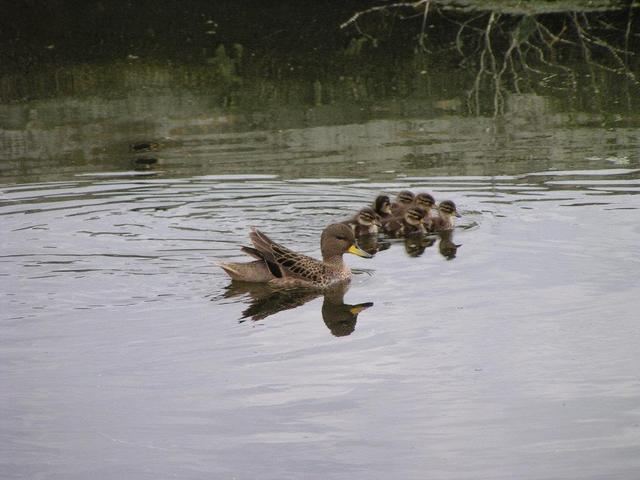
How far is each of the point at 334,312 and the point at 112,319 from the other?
1391 millimetres

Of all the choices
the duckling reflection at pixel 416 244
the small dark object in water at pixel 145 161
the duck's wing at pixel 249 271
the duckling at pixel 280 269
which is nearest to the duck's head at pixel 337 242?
the duckling at pixel 280 269

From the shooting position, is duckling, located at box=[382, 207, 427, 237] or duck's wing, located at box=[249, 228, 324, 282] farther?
duckling, located at box=[382, 207, 427, 237]

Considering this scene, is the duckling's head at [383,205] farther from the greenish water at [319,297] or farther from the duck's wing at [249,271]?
the duck's wing at [249,271]

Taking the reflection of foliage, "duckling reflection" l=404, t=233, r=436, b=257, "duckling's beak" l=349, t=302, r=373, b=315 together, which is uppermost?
the reflection of foliage

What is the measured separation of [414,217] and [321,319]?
7.76 feet

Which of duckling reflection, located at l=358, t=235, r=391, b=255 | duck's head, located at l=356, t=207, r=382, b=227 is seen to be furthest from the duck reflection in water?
duck's head, located at l=356, t=207, r=382, b=227

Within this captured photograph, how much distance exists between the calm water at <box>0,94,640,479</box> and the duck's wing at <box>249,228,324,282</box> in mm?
193

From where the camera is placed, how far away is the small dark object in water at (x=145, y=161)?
12.0m

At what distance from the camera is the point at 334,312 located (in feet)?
25.9

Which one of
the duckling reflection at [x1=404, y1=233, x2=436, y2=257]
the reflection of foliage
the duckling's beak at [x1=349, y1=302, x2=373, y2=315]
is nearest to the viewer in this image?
the duckling's beak at [x1=349, y1=302, x2=373, y2=315]

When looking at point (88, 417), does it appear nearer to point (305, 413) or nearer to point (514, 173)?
point (305, 413)

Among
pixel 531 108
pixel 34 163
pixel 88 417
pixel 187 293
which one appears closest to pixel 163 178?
pixel 34 163

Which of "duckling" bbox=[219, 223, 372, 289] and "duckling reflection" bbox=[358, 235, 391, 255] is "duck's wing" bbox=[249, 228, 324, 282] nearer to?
"duckling" bbox=[219, 223, 372, 289]

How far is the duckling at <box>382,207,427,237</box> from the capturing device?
32.3 feet
